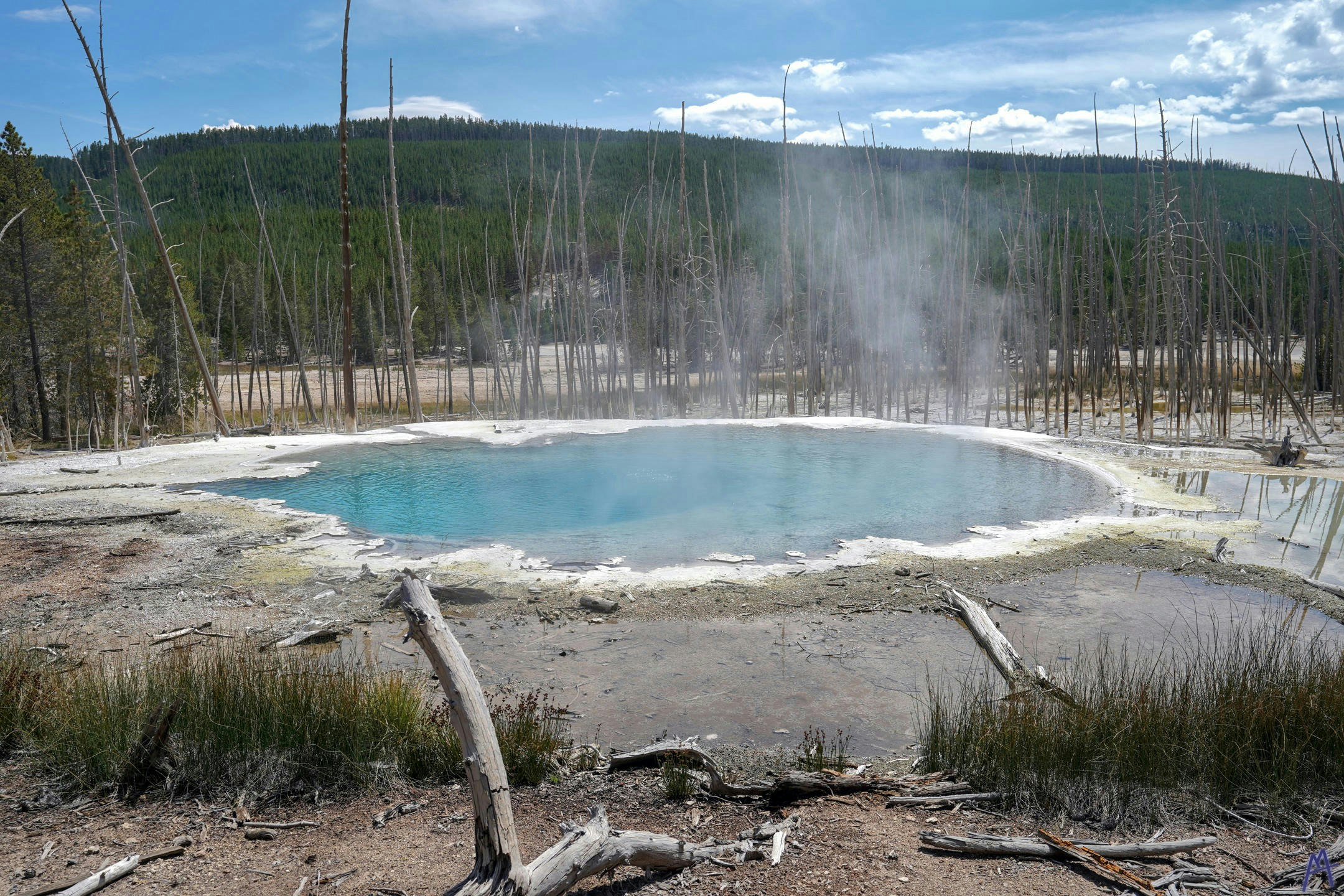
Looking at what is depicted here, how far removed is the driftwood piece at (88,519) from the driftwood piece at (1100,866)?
780cm

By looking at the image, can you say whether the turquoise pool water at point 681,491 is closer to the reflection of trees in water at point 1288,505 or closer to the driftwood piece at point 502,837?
the reflection of trees in water at point 1288,505

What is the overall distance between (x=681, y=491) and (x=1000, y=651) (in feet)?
18.3

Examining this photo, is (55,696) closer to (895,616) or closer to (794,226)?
(895,616)

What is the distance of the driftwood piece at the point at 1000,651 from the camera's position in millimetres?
3881

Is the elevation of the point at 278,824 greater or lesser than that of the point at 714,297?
lesser

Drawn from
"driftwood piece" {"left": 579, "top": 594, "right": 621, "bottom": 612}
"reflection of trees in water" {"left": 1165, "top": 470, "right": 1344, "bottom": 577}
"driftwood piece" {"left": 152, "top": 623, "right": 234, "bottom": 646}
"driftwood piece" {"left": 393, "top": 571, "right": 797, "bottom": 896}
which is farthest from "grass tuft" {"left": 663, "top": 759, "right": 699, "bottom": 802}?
"reflection of trees in water" {"left": 1165, "top": 470, "right": 1344, "bottom": 577}

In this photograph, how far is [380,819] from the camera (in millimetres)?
3006

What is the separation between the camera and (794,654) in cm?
479

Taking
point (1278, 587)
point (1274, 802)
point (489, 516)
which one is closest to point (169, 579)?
point (489, 516)

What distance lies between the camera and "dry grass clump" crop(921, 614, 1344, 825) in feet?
9.92

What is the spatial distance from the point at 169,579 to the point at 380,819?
153 inches

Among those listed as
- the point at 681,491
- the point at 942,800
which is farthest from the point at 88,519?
the point at 942,800

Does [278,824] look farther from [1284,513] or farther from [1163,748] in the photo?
[1284,513]
